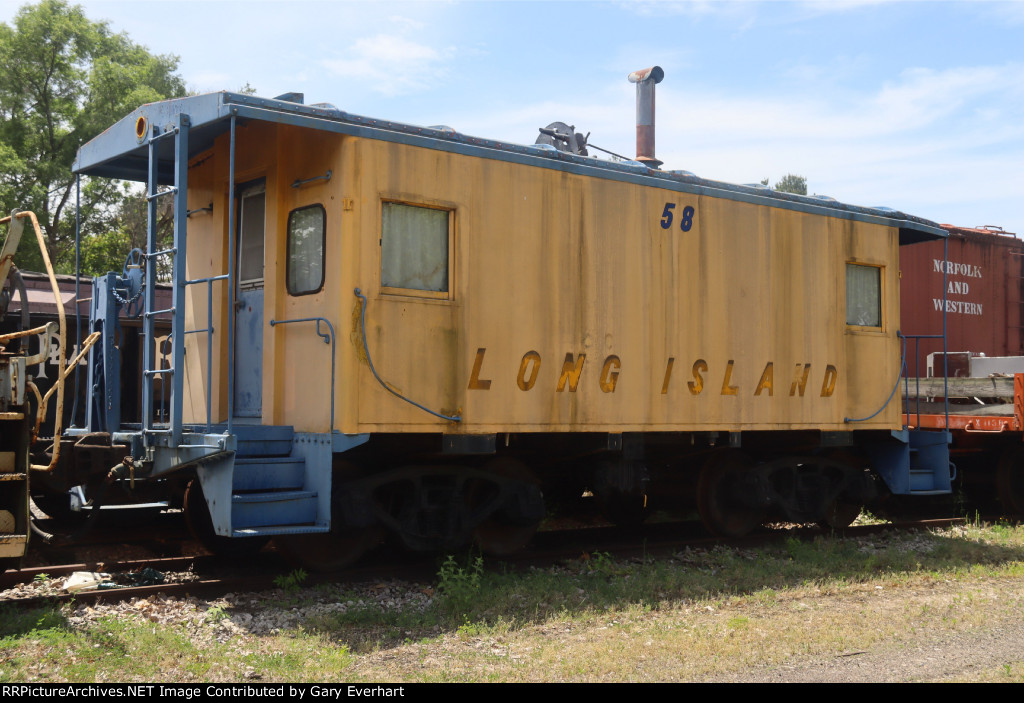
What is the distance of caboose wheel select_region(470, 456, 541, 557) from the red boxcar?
743 cm

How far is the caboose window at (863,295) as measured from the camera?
34.7ft

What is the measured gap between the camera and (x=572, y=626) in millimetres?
6516

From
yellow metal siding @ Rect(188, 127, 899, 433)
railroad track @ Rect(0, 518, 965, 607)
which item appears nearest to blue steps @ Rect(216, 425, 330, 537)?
yellow metal siding @ Rect(188, 127, 899, 433)

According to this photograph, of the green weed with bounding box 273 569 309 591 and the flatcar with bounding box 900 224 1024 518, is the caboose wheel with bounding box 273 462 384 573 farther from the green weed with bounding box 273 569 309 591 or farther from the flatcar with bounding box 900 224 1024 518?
the flatcar with bounding box 900 224 1024 518

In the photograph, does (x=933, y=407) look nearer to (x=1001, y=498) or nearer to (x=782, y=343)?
(x=1001, y=498)

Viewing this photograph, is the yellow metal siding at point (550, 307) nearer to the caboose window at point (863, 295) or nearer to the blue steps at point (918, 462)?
the caboose window at point (863, 295)

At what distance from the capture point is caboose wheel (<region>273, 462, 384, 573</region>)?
738 cm

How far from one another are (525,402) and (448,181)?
Result: 1.87 meters

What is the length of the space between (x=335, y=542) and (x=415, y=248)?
2.39 meters

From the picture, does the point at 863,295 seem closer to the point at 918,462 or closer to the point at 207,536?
the point at 918,462

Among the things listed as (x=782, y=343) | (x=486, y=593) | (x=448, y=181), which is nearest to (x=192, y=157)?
(x=448, y=181)

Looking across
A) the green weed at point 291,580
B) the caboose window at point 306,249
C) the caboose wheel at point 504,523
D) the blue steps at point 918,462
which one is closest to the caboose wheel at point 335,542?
the green weed at point 291,580

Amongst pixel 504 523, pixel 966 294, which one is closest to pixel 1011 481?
pixel 966 294

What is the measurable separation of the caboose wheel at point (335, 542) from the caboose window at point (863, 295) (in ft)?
18.9
